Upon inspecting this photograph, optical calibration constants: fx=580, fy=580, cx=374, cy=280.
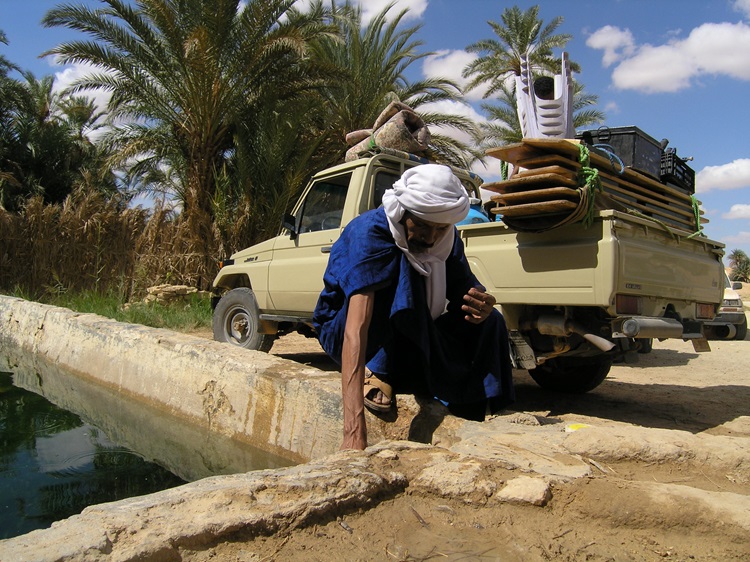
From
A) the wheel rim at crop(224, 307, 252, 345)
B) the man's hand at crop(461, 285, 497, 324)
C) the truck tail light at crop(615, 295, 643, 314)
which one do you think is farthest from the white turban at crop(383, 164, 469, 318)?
the wheel rim at crop(224, 307, 252, 345)

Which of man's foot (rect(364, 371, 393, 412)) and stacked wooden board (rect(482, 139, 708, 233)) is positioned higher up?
stacked wooden board (rect(482, 139, 708, 233))

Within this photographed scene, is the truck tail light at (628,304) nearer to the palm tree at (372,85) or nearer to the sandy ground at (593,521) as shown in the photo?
the sandy ground at (593,521)

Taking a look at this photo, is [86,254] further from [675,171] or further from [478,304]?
[478,304]

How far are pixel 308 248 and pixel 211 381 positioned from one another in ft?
6.40

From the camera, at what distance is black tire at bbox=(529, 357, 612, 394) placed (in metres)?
5.04

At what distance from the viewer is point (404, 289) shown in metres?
2.69

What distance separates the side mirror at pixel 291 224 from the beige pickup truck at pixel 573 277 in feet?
0.56

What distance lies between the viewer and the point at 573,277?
3.75m

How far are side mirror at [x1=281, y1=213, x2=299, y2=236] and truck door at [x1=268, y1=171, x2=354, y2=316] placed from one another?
22 mm

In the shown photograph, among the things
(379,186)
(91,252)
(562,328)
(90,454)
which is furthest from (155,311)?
(562,328)

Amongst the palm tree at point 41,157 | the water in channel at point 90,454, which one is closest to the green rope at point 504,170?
the water in channel at point 90,454

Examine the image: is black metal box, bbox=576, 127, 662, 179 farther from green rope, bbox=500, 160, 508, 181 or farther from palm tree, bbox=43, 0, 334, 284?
palm tree, bbox=43, 0, 334, 284

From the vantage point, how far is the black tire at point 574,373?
504 cm

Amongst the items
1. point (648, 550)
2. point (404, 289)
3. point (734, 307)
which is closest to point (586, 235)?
point (404, 289)
